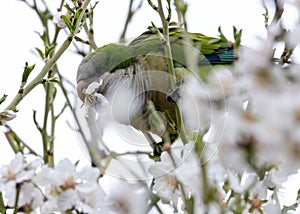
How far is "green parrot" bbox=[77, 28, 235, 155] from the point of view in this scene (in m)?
2.26

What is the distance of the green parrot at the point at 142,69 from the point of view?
2259mm

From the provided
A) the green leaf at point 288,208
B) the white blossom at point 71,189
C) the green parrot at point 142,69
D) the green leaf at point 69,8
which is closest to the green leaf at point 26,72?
the green leaf at point 69,8

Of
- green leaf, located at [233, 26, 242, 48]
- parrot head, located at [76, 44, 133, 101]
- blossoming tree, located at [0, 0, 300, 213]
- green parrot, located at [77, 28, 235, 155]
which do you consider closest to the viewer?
blossoming tree, located at [0, 0, 300, 213]

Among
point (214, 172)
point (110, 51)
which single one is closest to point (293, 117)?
point (214, 172)

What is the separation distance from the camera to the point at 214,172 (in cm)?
102

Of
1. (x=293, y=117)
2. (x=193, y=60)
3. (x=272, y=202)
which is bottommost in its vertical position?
(x=272, y=202)

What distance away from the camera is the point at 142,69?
8.77ft

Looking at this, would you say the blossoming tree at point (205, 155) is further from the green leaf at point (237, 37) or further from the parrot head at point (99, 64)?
the parrot head at point (99, 64)

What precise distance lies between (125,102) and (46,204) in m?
1.04

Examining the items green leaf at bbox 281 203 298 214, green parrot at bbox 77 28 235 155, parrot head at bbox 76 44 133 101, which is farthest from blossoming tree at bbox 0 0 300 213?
parrot head at bbox 76 44 133 101

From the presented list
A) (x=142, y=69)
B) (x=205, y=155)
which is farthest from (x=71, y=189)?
(x=142, y=69)

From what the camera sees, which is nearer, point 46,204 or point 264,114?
point 264,114

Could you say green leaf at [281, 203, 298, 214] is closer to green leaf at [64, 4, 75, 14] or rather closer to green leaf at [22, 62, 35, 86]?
green leaf at [22, 62, 35, 86]

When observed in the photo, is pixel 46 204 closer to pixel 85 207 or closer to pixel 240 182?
pixel 85 207
